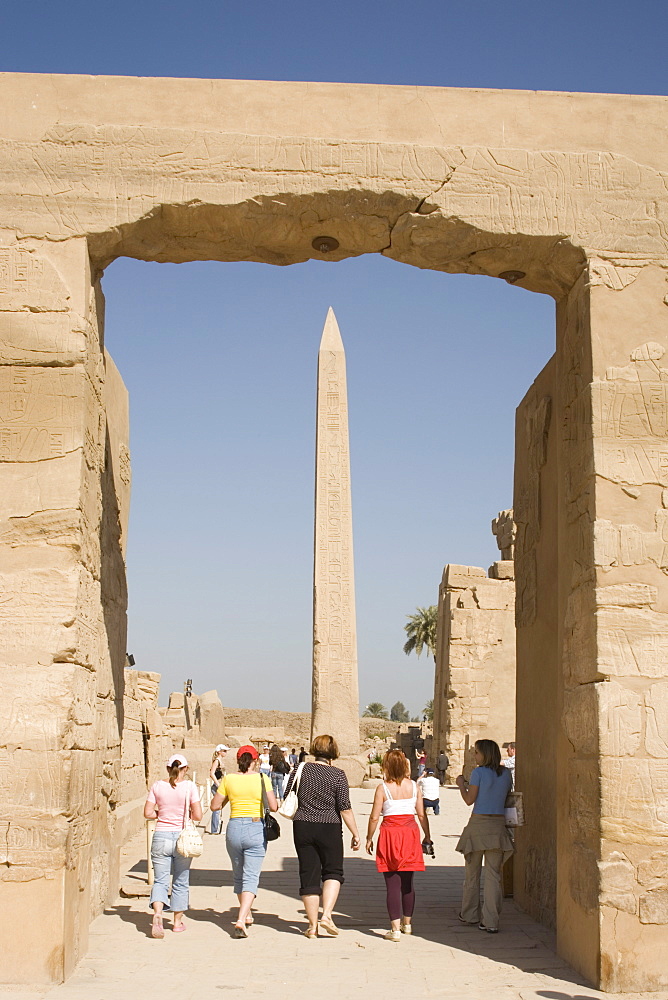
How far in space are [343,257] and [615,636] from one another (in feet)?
8.94

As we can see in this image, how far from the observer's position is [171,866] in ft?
20.0

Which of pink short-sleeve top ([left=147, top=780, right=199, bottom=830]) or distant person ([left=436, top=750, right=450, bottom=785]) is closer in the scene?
pink short-sleeve top ([left=147, top=780, right=199, bottom=830])

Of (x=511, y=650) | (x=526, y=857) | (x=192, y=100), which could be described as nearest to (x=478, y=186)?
(x=192, y=100)

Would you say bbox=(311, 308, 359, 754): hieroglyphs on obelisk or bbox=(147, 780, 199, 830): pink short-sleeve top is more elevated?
bbox=(311, 308, 359, 754): hieroglyphs on obelisk

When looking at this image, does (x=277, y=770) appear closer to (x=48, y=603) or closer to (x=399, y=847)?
(x=399, y=847)

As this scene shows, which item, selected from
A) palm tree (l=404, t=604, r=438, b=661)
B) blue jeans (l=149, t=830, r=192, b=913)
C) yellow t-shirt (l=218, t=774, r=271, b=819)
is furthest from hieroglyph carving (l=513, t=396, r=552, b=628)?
palm tree (l=404, t=604, r=438, b=661)

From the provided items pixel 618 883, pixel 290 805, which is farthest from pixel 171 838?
pixel 618 883

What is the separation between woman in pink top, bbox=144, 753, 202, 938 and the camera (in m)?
5.92

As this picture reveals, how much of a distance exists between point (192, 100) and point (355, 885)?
5520mm

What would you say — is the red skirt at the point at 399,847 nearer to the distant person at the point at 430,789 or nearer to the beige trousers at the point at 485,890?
the beige trousers at the point at 485,890

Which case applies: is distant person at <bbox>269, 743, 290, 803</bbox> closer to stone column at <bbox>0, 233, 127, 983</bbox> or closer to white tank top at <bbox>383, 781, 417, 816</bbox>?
white tank top at <bbox>383, 781, 417, 816</bbox>

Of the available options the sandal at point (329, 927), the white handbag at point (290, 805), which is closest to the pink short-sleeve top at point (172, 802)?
the white handbag at point (290, 805)

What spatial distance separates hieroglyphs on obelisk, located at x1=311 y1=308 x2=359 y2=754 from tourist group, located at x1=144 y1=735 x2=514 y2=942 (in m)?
10.7

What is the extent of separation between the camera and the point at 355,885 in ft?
25.3
